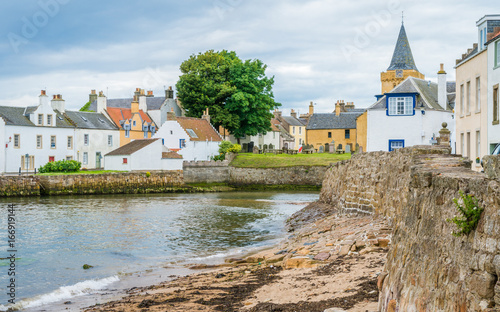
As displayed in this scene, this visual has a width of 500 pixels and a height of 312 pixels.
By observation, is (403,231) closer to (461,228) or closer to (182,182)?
(461,228)

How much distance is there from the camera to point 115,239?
920 inches

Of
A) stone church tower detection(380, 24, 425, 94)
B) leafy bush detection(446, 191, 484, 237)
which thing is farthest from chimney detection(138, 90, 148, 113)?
leafy bush detection(446, 191, 484, 237)

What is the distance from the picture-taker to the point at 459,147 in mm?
28344

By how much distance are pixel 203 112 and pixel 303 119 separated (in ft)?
163

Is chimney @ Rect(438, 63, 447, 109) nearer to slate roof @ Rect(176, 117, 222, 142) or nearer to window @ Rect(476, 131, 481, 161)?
window @ Rect(476, 131, 481, 161)

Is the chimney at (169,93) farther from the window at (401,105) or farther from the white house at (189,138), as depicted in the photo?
the window at (401,105)

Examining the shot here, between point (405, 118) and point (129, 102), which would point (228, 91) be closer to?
point (129, 102)

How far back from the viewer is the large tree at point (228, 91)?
6800 cm

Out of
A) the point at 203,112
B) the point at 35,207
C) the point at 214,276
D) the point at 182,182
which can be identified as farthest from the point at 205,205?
the point at 203,112

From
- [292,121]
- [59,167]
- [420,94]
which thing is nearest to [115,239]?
[420,94]

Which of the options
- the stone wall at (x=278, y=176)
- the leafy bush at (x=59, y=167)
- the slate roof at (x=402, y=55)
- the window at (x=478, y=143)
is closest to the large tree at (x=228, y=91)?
the stone wall at (x=278, y=176)

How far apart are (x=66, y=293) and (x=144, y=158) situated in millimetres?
43210

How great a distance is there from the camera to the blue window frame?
33750mm

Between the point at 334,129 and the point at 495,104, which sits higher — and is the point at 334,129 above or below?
above
